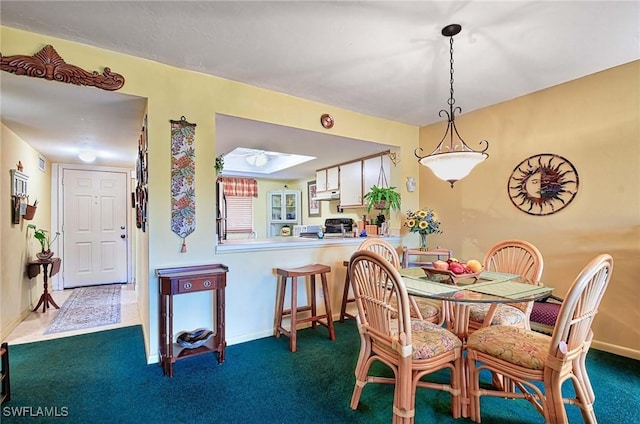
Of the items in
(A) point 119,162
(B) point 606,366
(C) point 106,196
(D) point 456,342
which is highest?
(A) point 119,162

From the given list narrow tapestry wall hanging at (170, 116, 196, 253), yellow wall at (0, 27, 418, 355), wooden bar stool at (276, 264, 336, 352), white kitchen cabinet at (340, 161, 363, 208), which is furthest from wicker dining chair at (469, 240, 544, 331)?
white kitchen cabinet at (340, 161, 363, 208)

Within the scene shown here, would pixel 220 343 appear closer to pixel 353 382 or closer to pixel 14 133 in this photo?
pixel 353 382

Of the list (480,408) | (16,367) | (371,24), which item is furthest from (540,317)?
(16,367)

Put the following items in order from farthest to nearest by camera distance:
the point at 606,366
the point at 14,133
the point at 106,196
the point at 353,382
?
1. the point at 106,196
2. the point at 14,133
3. the point at 606,366
4. the point at 353,382

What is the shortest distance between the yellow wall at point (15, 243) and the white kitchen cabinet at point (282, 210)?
3.95m

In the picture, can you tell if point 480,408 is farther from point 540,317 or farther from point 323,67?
point 323,67

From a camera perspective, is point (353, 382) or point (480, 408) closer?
point (480, 408)

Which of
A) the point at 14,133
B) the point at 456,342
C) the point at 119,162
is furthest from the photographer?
the point at 119,162

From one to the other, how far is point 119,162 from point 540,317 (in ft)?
19.1

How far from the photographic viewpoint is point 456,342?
5.97 feet

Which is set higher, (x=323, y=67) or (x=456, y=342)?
(x=323, y=67)

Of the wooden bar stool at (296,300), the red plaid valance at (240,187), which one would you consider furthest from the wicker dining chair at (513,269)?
the red plaid valance at (240,187)

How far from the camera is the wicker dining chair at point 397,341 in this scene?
5.32ft

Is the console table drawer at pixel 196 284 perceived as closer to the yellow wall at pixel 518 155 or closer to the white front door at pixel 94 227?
the yellow wall at pixel 518 155
